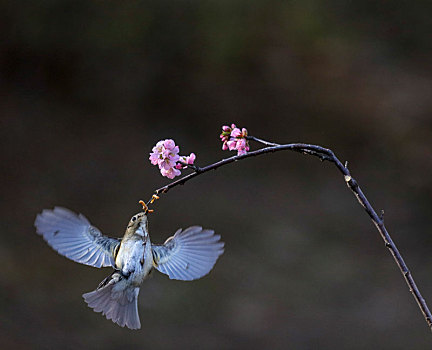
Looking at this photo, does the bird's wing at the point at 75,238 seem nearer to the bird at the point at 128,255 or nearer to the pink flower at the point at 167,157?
the bird at the point at 128,255

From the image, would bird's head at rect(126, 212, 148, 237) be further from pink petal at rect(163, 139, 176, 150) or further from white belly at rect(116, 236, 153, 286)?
pink petal at rect(163, 139, 176, 150)

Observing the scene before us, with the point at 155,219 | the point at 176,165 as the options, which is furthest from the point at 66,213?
the point at 155,219

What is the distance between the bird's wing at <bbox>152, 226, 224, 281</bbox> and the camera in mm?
1184

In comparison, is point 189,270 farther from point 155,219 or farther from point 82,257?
point 155,219

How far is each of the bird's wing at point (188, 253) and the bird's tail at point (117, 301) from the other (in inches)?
3.4

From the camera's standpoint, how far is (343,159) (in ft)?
14.0

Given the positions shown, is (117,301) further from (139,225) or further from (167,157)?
(167,157)

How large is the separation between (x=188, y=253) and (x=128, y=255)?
0.15m

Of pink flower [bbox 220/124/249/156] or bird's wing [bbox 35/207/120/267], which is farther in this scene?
pink flower [bbox 220/124/249/156]

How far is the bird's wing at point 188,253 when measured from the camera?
118 cm

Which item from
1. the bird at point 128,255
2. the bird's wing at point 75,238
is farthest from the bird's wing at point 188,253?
the bird's wing at point 75,238

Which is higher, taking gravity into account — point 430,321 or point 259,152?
point 259,152

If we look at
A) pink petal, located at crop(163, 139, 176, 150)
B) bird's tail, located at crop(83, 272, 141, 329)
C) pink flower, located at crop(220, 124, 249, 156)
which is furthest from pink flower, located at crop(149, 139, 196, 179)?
bird's tail, located at crop(83, 272, 141, 329)

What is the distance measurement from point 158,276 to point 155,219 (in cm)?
48
